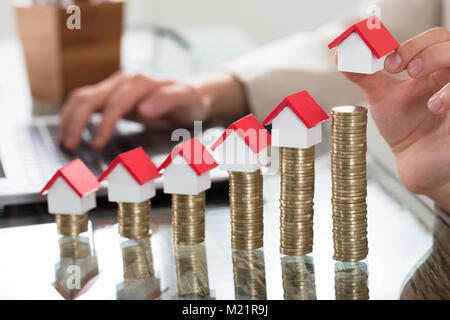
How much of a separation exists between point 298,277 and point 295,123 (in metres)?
→ 0.14

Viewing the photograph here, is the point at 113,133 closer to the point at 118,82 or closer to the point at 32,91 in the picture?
the point at 118,82

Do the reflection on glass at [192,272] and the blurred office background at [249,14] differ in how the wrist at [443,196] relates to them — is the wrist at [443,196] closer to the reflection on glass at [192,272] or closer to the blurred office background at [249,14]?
the reflection on glass at [192,272]

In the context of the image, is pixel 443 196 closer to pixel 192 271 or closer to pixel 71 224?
pixel 192 271

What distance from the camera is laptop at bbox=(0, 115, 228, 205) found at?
0.92 meters

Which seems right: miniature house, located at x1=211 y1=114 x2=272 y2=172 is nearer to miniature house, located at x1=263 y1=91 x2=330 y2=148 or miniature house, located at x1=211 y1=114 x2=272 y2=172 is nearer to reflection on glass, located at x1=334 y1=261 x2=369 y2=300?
miniature house, located at x1=263 y1=91 x2=330 y2=148

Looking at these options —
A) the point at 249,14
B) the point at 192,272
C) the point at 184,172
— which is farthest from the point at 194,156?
the point at 249,14

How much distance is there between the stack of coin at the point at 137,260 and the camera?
0.67 metres

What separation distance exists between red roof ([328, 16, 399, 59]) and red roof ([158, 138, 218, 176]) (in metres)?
0.18

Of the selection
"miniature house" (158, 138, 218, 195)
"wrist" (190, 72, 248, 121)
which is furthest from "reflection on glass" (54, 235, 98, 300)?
"wrist" (190, 72, 248, 121)

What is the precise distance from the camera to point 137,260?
27.8 inches

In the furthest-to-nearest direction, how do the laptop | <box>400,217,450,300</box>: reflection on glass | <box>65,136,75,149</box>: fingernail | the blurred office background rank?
the blurred office background
<box>65,136,75,149</box>: fingernail
the laptop
<box>400,217,450,300</box>: reflection on glass

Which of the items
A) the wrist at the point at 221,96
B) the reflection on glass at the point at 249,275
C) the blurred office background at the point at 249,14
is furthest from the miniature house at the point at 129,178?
the blurred office background at the point at 249,14

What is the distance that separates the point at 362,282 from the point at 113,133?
69 cm
